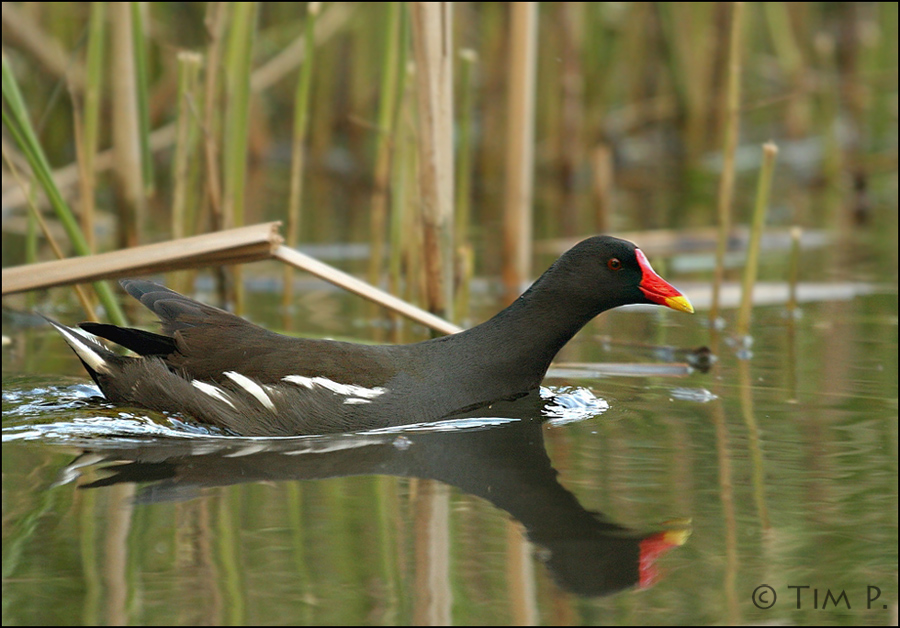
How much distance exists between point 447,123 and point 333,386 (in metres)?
1.21

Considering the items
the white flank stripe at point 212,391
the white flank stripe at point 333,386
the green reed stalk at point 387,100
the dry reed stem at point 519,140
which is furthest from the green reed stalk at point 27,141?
the dry reed stem at point 519,140

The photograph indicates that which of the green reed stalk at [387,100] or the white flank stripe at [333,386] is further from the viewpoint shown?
the green reed stalk at [387,100]

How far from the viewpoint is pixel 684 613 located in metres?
2.21

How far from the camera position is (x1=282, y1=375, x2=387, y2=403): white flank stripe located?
135 inches

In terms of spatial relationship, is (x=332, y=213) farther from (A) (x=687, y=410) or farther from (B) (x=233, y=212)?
(A) (x=687, y=410)

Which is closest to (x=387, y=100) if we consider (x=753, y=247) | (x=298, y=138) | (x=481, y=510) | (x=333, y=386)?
(x=298, y=138)

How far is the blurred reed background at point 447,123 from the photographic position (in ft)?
15.4

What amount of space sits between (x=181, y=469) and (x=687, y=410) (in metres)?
1.56

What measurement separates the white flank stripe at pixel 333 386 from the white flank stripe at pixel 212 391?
6.6 inches

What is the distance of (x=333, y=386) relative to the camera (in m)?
3.44

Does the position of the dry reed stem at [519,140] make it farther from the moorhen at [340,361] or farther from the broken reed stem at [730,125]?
the moorhen at [340,361]

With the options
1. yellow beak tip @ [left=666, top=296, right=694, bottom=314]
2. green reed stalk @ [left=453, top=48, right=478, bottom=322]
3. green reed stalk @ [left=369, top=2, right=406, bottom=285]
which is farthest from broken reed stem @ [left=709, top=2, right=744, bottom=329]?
green reed stalk @ [left=369, top=2, right=406, bottom=285]

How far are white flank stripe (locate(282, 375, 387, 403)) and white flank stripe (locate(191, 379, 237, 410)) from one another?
17 cm

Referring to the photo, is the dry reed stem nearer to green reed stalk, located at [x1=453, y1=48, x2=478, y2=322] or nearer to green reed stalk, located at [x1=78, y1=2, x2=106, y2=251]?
green reed stalk, located at [x1=453, y1=48, x2=478, y2=322]
